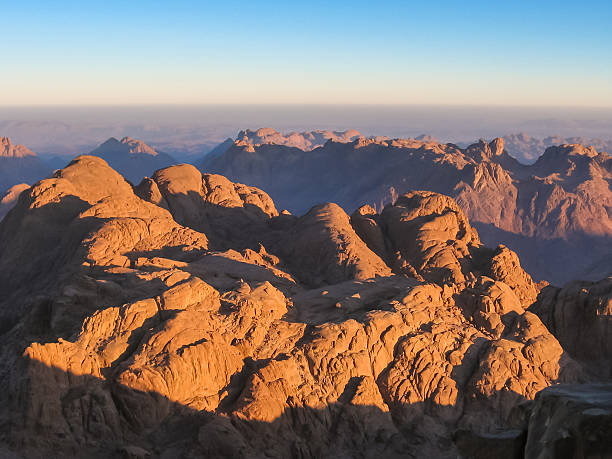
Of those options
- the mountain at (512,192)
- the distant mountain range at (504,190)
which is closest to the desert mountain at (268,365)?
the distant mountain range at (504,190)

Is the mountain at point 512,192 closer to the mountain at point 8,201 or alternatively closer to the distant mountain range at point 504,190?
the distant mountain range at point 504,190

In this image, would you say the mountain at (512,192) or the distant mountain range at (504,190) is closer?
the distant mountain range at (504,190)

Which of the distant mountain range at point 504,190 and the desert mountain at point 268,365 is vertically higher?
the desert mountain at point 268,365

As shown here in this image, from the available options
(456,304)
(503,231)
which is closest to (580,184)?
(503,231)

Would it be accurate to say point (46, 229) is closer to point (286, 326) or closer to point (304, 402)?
point (286, 326)

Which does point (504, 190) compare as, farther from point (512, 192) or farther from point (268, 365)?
point (268, 365)

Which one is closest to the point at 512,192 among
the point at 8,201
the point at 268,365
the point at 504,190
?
the point at 504,190

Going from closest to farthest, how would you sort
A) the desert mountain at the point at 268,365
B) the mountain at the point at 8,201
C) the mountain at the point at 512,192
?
the desert mountain at the point at 268,365 < the mountain at the point at 8,201 < the mountain at the point at 512,192

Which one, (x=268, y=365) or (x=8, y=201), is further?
(x=8, y=201)

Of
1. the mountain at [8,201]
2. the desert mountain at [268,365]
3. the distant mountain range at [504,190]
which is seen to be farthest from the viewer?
the distant mountain range at [504,190]
